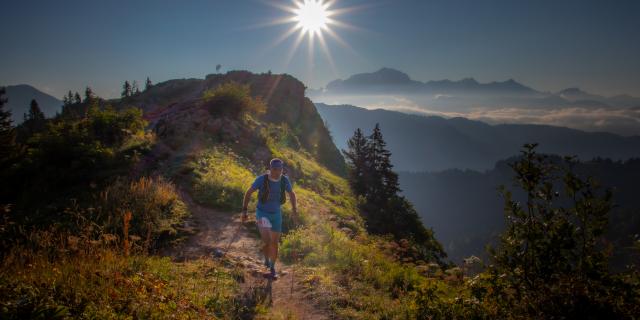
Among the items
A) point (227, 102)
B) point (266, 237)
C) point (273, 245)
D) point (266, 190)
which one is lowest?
point (273, 245)

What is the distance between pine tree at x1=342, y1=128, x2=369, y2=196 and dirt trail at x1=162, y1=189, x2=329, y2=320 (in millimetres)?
20336

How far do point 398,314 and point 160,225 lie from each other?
21.2 feet

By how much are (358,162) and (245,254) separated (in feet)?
79.8

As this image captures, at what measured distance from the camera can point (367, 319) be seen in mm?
5375

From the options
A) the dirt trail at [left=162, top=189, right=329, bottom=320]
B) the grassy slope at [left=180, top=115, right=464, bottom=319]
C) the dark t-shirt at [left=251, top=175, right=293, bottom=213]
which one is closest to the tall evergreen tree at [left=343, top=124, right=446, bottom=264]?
the grassy slope at [left=180, top=115, right=464, bottom=319]

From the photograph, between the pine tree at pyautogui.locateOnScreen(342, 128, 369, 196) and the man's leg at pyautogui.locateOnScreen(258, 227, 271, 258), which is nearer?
the man's leg at pyautogui.locateOnScreen(258, 227, 271, 258)

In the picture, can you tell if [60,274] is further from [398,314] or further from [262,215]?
[398,314]

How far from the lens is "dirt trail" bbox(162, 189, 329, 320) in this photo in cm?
580

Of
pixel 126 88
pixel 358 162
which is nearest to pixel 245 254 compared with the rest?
pixel 358 162

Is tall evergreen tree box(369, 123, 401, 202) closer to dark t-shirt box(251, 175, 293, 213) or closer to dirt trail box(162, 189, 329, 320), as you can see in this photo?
dirt trail box(162, 189, 329, 320)

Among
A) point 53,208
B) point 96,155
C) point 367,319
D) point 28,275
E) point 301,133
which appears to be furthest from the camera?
point 301,133

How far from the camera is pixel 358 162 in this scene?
32.0 metres

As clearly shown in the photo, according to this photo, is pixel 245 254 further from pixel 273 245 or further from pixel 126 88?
pixel 126 88

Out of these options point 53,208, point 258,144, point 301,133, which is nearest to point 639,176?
point 301,133
